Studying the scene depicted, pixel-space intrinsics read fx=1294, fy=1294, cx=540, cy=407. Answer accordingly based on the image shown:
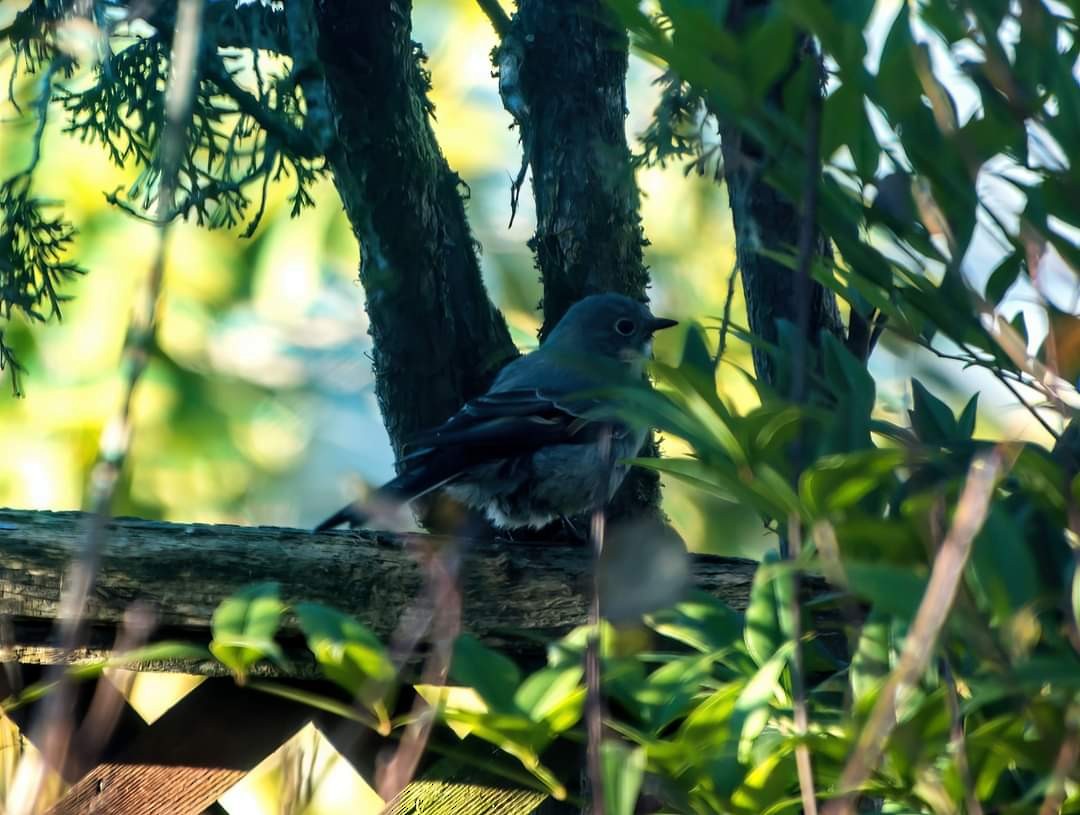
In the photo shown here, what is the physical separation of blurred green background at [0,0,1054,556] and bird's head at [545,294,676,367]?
3.12 ft

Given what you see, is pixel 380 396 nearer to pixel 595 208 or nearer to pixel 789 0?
pixel 595 208

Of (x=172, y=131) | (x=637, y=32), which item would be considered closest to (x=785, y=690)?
(x=637, y=32)

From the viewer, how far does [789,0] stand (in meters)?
0.93

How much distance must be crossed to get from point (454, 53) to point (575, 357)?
17.6 ft

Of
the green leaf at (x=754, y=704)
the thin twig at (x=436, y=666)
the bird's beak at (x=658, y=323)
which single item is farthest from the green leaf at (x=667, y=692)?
the bird's beak at (x=658, y=323)

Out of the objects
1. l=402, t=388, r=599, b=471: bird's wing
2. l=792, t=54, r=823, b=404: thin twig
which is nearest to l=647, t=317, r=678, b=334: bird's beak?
l=402, t=388, r=599, b=471: bird's wing

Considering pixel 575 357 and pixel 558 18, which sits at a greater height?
pixel 558 18

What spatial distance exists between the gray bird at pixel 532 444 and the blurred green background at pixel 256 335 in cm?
115

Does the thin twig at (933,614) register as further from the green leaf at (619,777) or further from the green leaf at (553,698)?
the green leaf at (553,698)

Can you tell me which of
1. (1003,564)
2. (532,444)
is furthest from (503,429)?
(1003,564)

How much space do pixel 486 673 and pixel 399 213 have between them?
2008 mm

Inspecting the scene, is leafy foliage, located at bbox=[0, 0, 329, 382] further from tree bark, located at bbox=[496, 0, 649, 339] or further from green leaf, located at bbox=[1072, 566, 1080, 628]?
green leaf, located at bbox=[1072, 566, 1080, 628]

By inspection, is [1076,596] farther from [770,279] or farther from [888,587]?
[770,279]

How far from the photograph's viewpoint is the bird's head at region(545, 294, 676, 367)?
321 cm
